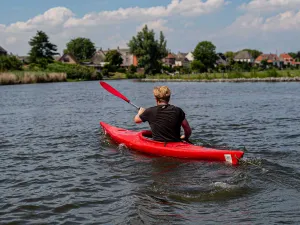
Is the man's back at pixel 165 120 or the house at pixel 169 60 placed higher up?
the house at pixel 169 60

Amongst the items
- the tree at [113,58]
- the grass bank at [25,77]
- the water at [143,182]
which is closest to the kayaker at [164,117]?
the water at [143,182]

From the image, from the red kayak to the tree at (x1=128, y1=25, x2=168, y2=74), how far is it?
61039 mm

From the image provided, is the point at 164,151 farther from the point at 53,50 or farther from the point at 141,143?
the point at 53,50

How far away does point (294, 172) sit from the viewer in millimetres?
6547

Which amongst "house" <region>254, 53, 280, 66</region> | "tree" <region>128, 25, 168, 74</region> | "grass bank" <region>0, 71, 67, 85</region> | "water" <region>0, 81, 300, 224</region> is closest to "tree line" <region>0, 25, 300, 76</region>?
"tree" <region>128, 25, 168, 74</region>

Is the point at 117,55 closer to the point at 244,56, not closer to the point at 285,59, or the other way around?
the point at 244,56

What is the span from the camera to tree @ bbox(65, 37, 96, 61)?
123 m

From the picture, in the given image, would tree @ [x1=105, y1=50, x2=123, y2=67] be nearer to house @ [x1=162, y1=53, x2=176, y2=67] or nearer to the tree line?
the tree line

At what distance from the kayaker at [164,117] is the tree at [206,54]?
297ft

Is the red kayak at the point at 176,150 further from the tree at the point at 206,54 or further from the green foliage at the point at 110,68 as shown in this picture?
the tree at the point at 206,54

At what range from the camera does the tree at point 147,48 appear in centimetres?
6925

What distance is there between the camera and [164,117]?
24.3ft

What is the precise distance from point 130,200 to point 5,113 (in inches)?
522

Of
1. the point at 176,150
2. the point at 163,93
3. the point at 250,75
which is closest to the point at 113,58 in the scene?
the point at 250,75
